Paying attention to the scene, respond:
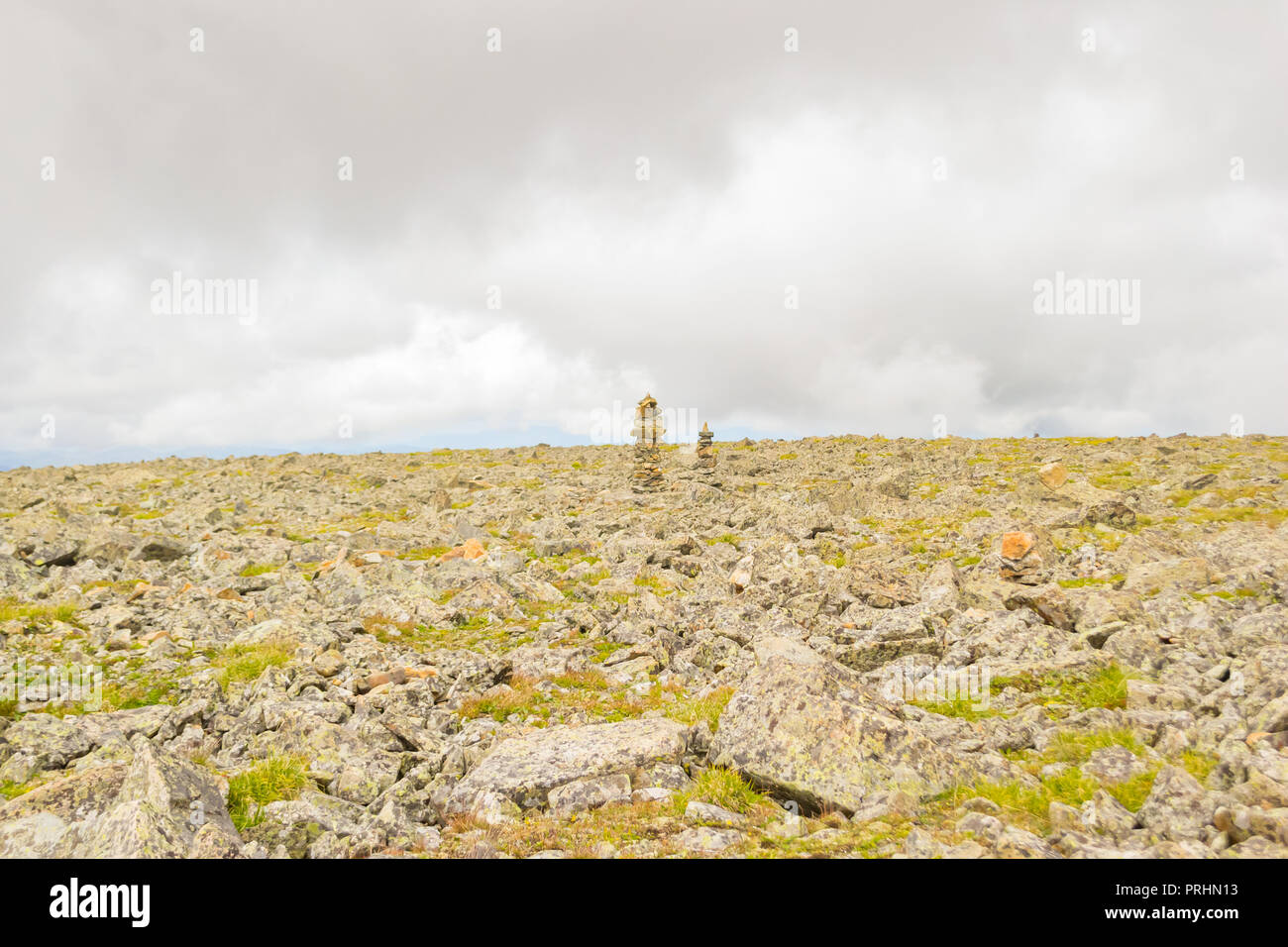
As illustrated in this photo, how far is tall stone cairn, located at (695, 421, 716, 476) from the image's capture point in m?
48.3

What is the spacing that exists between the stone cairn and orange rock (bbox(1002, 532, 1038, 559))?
86.2 feet

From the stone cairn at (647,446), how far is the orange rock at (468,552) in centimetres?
1718

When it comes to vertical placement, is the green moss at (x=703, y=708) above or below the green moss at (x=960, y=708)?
below

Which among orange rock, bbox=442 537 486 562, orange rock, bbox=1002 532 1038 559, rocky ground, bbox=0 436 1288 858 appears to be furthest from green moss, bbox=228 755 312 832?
orange rock, bbox=1002 532 1038 559

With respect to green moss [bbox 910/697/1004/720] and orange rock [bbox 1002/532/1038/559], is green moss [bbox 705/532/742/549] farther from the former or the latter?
green moss [bbox 910/697/1004/720]

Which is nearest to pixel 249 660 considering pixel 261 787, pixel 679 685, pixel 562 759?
pixel 261 787

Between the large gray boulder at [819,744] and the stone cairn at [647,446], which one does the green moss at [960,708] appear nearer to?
the large gray boulder at [819,744]

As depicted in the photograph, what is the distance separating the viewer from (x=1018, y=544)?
58.6ft

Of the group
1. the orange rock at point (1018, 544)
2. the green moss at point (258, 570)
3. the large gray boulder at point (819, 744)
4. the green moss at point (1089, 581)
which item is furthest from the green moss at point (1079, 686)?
the green moss at point (258, 570)

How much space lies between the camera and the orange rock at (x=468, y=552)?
26.1 meters

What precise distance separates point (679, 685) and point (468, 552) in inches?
609

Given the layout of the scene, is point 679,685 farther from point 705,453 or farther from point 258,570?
point 705,453

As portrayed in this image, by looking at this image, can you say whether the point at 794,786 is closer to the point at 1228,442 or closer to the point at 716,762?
the point at 716,762
